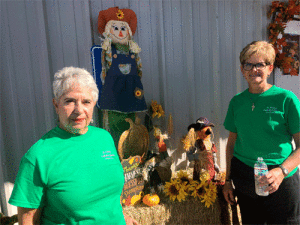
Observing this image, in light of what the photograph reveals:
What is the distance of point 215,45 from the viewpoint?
3119 mm

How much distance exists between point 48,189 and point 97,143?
12.1 inches

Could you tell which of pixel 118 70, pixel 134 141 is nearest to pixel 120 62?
pixel 118 70

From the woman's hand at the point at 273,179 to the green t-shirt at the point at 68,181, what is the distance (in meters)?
0.88

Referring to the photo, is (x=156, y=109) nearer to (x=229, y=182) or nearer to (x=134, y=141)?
(x=134, y=141)

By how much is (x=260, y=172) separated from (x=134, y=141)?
1.27 meters

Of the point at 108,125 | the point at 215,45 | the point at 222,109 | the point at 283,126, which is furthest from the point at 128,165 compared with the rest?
the point at 215,45

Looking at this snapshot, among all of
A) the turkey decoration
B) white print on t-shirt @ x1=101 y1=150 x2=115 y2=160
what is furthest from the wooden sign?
white print on t-shirt @ x1=101 y1=150 x2=115 y2=160

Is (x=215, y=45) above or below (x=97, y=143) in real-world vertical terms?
above

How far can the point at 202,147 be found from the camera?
2521 millimetres

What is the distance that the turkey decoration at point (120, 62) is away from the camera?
86.7 inches

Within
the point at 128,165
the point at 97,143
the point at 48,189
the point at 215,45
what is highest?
the point at 215,45

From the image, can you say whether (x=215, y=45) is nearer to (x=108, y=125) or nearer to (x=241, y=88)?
(x=241, y=88)

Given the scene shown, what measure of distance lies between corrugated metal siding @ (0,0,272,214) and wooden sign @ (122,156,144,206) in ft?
2.67

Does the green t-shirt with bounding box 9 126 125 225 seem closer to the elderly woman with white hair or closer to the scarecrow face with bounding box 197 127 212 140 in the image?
the elderly woman with white hair
